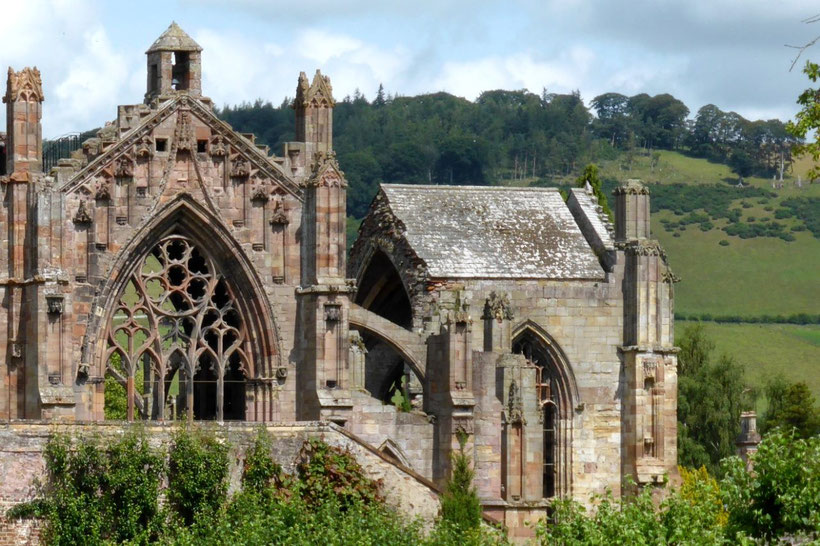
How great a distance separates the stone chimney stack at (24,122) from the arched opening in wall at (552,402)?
1591 cm

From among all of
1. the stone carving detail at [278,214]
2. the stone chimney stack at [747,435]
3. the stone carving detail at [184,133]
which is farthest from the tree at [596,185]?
the stone carving detail at [184,133]

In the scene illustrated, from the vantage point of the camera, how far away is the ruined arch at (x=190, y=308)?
6406 centimetres

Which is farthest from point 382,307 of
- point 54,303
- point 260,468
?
point 260,468

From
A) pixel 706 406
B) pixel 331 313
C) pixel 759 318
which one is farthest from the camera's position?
pixel 759 318

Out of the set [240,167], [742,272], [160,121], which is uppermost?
[742,272]

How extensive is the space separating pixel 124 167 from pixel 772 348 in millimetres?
86557

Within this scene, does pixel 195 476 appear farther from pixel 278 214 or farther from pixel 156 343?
pixel 278 214

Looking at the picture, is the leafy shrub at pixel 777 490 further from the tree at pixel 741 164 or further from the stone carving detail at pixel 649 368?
the tree at pixel 741 164

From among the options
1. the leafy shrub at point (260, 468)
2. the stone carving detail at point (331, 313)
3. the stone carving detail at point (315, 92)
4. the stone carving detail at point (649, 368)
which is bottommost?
the leafy shrub at point (260, 468)

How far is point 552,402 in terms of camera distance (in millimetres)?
72562

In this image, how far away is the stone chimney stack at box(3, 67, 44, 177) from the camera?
62750mm

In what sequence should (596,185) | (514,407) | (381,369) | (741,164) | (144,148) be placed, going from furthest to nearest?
(741,164) → (596,185) → (381,369) → (514,407) → (144,148)

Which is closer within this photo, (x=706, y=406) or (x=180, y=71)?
(x=180, y=71)

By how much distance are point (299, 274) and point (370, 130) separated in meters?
109
